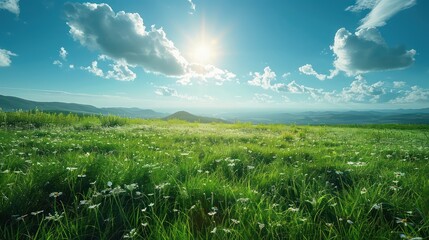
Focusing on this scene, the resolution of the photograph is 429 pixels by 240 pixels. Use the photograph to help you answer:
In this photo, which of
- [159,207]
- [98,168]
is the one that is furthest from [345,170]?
[98,168]

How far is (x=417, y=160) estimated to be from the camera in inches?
298

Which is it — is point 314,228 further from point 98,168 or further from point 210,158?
point 210,158

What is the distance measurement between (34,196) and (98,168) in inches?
42.7

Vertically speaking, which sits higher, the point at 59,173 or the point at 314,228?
the point at 59,173

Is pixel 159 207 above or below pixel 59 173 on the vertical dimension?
below

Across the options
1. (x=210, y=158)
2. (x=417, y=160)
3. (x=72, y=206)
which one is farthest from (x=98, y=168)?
(x=417, y=160)

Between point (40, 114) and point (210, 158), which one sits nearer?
point (210, 158)

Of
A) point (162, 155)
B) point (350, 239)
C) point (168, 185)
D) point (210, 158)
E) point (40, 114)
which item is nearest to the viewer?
point (350, 239)

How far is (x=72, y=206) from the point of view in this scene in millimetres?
3328

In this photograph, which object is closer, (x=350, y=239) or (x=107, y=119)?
(x=350, y=239)

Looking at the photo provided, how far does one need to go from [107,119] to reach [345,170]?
23.2m

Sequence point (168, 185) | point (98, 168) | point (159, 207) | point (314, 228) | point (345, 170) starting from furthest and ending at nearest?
point (345, 170)
point (98, 168)
point (168, 185)
point (159, 207)
point (314, 228)

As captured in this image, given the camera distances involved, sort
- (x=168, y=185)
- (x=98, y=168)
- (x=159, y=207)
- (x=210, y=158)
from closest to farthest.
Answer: (x=159, y=207), (x=168, y=185), (x=98, y=168), (x=210, y=158)

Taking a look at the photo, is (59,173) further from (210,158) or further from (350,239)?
(350,239)
